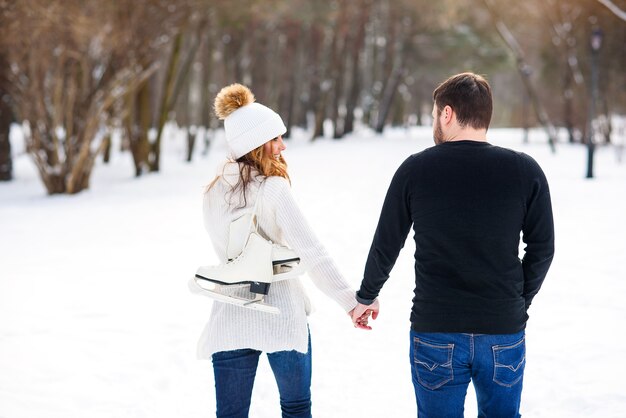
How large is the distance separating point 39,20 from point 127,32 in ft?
7.15

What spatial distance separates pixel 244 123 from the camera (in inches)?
104

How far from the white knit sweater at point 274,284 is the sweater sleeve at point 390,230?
170 millimetres

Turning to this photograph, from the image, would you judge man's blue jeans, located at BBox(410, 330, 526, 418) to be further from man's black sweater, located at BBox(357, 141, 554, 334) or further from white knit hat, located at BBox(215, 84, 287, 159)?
white knit hat, located at BBox(215, 84, 287, 159)

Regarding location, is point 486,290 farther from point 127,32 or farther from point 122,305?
point 127,32

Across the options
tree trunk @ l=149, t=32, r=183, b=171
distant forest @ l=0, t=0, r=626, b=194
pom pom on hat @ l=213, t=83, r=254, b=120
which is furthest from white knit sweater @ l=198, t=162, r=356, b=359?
tree trunk @ l=149, t=32, r=183, b=171

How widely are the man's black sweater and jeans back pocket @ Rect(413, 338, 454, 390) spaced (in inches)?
2.5

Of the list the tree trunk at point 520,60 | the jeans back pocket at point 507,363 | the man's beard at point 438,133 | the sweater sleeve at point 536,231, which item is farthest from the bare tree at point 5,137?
the jeans back pocket at point 507,363

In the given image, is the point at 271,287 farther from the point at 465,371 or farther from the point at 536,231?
the point at 536,231

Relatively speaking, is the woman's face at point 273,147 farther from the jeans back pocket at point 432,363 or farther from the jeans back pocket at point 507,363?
the jeans back pocket at point 507,363

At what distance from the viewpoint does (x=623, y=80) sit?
29.6 m

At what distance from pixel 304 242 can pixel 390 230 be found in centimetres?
35

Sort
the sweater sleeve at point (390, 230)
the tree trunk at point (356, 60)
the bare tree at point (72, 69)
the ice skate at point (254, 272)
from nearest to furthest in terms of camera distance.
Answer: the sweater sleeve at point (390, 230), the ice skate at point (254, 272), the bare tree at point (72, 69), the tree trunk at point (356, 60)

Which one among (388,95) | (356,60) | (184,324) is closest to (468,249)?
(184,324)

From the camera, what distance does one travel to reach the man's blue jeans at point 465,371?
2.32 meters
